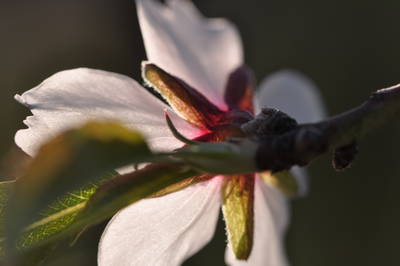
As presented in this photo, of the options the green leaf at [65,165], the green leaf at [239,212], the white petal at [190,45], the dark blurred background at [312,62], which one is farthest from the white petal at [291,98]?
the dark blurred background at [312,62]

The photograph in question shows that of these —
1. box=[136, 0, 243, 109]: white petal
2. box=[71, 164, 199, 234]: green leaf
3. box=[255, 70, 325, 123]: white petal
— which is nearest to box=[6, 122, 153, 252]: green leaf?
box=[71, 164, 199, 234]: green leaf

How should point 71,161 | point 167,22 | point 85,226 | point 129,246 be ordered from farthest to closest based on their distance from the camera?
point 167,22 → point 129,246 → point 85,226 → point 71,161

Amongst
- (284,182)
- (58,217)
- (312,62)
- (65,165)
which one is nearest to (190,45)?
(284,182)

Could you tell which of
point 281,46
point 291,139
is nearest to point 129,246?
point 291,139

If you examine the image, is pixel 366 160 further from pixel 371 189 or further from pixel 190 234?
pixel 190 234

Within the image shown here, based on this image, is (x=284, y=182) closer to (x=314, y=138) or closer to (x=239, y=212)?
(x=239, y=212)
